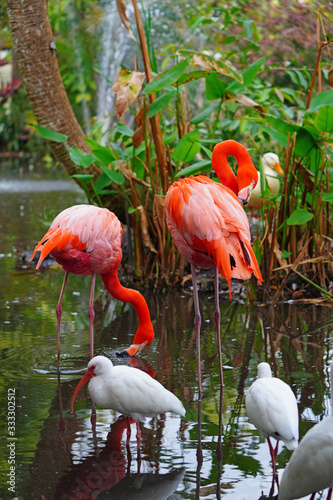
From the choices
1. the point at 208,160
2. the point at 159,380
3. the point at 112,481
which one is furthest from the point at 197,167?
the point at 112,481

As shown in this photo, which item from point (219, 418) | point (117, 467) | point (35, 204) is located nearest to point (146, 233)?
point (219, 418)

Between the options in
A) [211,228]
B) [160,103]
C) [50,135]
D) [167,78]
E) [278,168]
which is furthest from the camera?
[278,168]

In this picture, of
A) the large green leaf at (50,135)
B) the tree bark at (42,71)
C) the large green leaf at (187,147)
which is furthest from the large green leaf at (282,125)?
the tree bark at (42,71)

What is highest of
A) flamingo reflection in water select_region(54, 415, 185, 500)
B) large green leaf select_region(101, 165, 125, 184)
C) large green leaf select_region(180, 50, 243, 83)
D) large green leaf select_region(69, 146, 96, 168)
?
large green leaf select_region(180, 50, 243, 83)

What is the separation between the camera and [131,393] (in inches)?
106

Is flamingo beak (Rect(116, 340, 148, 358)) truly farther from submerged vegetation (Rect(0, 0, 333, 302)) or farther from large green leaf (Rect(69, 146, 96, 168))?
large green leaf (Rect(69, 146, 96, 168))

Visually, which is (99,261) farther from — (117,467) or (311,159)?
(311,159)

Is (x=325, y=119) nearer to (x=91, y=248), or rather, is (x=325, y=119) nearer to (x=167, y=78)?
(x=167, y=78)

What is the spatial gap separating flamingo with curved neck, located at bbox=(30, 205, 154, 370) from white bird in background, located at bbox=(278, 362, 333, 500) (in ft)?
5.57

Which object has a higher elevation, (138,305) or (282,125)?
(282,125)

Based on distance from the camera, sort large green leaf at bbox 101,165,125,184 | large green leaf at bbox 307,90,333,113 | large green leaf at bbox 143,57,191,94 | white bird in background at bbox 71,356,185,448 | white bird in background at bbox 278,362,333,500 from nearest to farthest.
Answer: white bird in background at bbox 278,362,333,500, white bird in background at bbox 71,356,185,448, large green leaf at bbox 307,90,333,113, large green leaf at bbox 143,57,191,94, large green leaf at bbox 101,165,125,184

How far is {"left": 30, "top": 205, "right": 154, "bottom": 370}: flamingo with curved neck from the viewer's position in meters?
3.57

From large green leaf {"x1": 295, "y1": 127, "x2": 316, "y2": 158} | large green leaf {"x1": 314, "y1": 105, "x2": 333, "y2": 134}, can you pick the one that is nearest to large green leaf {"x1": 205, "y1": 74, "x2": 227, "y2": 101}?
large green leaf {"x1": 295, "y1": 127, "x2": 316, "y2": 158}

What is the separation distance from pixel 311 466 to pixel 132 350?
1.94m
